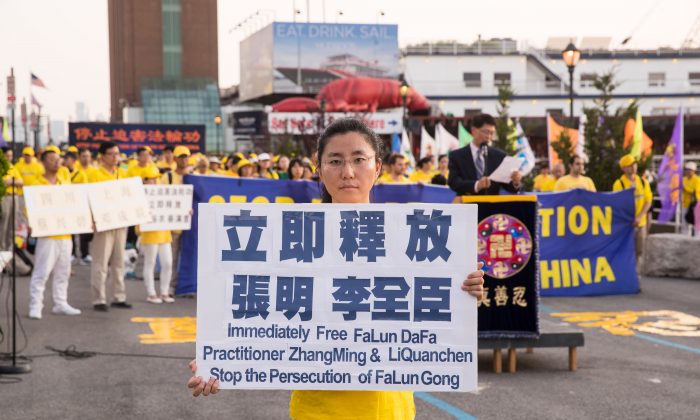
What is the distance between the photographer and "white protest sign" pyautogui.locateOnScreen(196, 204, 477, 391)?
3.26 metres

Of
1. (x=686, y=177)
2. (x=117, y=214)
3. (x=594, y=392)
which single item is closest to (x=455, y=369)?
(x=594, y=392)

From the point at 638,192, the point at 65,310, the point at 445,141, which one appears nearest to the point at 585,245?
the point at 638,192

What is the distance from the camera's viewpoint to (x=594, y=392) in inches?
285

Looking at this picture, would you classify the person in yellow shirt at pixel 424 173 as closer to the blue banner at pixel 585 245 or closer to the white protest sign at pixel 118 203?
the blue banner at pixel 585 245

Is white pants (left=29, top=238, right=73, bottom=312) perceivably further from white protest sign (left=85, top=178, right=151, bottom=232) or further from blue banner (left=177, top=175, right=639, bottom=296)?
blue banner (left=177, top=175, right=639, bottom=296)

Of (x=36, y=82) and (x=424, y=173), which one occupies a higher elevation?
(x=36, y=82)

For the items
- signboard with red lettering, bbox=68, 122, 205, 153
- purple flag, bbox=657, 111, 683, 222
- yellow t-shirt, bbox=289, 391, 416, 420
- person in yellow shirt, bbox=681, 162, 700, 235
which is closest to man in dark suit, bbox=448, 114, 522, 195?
yellow t-shirt, bbox=289, 391, 416, 420

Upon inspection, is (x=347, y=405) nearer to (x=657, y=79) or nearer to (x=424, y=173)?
(x=424, y=173)

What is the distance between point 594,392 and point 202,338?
4.76 meters

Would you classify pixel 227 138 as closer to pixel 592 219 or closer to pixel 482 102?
pixel 482 102

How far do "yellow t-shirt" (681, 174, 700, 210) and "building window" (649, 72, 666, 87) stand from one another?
46.0 metres

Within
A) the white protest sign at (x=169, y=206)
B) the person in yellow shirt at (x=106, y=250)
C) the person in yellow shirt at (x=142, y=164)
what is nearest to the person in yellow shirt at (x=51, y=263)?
the person in yellow shirt at (x=106, y=250)

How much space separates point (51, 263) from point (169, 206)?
87.0 inches

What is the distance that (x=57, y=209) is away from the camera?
10922mm
